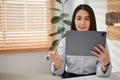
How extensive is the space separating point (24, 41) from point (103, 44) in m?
2.12

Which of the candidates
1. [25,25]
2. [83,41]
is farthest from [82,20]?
[25,25]

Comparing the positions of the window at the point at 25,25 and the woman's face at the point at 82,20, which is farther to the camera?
the window at the point at 25,25

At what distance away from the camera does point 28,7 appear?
323 cm

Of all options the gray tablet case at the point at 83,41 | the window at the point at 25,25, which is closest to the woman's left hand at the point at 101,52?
the gray tablet case at the point at 83,41

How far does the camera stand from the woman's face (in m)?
1.61

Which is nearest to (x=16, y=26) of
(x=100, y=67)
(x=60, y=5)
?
(x=60, y=5)

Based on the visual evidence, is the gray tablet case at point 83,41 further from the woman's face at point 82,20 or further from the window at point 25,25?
the window at point 25,25

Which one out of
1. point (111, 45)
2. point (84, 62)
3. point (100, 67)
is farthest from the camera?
point (111, 45)

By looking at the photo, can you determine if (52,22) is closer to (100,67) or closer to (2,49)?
(2,49)

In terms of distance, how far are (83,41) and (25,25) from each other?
2.06 m

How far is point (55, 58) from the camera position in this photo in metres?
1.48

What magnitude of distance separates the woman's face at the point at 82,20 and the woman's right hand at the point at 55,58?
30 cm

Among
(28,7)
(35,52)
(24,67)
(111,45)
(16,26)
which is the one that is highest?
(28,7)

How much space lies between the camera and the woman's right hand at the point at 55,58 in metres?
1.44
